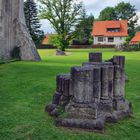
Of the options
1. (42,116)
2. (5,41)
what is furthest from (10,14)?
(42,116)

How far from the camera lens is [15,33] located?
74.6 ft

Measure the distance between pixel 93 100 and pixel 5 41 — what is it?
15353 mm

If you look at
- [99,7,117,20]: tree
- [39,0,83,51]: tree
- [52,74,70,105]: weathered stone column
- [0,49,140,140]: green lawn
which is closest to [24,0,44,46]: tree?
[39,0,83,51]: tree

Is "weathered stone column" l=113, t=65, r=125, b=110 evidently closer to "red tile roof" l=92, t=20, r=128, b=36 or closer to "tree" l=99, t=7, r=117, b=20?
"red tile roof" l=92, t=20, r=128, b=36

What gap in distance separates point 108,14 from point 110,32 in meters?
19.2

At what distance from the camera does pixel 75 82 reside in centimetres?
642

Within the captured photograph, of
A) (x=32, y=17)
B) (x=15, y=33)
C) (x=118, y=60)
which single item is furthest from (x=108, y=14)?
(x=118, y=60)

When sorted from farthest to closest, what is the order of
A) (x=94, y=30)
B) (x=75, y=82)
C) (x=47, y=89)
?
1. (x=94, y=30)
2. (x=47, y=89)
3. (x=75, y=82)

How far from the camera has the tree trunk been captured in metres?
21.1

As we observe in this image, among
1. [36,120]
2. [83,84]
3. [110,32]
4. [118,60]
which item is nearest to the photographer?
[83,84]

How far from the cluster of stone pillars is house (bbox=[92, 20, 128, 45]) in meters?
77.2

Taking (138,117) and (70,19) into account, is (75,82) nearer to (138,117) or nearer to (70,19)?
(138,117)

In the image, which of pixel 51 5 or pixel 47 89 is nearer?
pixel 47 89

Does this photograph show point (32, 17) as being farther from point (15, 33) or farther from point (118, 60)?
point (118, 60)
